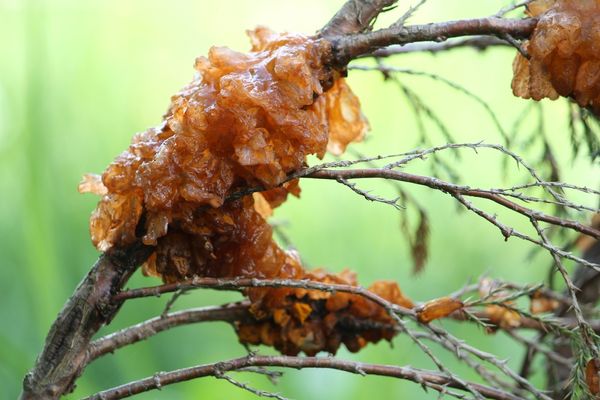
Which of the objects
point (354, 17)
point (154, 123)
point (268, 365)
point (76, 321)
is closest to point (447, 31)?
point (354, 17)

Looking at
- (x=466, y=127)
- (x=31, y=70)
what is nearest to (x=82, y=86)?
(x=31, y=70)

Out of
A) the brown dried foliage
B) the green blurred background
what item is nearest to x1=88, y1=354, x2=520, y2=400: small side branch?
the brown dried foliage

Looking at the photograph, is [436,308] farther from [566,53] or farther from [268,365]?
[566,53]

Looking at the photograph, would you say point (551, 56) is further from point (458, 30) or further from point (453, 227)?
point (453, 227)

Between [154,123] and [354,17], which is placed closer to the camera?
[354,17]

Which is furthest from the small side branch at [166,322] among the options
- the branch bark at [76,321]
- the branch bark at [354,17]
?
the branch bark at [354,17]

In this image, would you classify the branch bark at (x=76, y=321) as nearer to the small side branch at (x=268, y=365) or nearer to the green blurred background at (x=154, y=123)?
the small side branch at (x=268, y=365)

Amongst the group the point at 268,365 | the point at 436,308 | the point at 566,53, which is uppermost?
the point at 566,53
